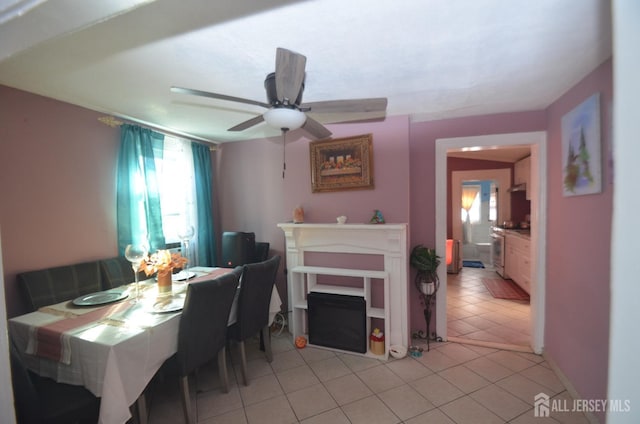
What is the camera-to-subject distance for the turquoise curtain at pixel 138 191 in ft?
8.52

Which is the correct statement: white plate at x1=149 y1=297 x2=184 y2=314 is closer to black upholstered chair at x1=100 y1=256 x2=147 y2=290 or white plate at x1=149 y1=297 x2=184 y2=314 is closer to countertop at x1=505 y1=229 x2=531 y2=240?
black upholstered chair at x1=100 y1=256 x2=147 y2=290

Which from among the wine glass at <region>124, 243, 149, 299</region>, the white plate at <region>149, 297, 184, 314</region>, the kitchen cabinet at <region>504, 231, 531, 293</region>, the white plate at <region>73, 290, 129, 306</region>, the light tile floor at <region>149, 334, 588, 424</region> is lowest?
the light tile floor at <region>149, 334, 588, 424</region>

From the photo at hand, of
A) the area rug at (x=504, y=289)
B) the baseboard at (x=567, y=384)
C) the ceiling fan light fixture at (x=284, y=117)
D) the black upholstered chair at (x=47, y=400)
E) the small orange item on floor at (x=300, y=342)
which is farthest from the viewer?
the area rug at (x=504, y=289)

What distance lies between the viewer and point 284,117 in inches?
57.7

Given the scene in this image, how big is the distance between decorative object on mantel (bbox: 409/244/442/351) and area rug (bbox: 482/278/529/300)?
2067mm

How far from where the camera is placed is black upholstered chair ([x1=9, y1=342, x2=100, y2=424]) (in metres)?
1.19

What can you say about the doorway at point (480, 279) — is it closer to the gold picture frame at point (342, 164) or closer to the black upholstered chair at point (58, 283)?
the gold picture frame at point (342, 164)

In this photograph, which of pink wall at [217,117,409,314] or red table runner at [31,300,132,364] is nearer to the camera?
red table runner at [31,300,132,364]

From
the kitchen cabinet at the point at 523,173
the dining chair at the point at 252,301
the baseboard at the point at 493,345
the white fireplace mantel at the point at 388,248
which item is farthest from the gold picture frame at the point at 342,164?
the kitchen cabinet at the point at 523,173

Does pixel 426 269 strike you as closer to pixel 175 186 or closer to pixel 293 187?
pixel 293 187

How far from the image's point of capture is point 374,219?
263 centimetres

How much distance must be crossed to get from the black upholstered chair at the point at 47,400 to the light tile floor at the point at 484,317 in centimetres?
308

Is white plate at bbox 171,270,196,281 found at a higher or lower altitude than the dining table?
higher

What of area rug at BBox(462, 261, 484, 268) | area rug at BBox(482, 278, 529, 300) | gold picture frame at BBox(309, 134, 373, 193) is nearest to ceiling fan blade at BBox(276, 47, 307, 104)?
gold picture frame at BBox(309, 134, 373, 193)
